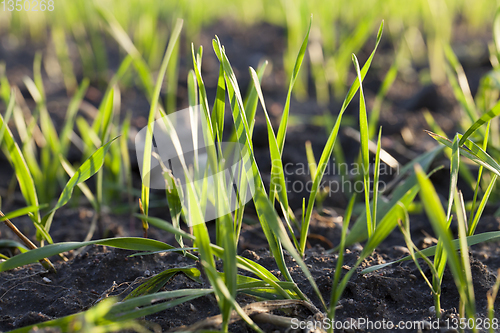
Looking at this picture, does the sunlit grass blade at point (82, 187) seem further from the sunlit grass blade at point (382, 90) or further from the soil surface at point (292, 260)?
the sunlit grass blade at point (382, 90)

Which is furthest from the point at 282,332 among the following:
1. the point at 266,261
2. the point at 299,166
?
the point at 299,166

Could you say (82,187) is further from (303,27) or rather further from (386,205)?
(303,27)

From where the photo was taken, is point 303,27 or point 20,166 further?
point 303,27

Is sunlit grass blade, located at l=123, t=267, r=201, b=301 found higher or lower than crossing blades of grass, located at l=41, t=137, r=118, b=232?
lower

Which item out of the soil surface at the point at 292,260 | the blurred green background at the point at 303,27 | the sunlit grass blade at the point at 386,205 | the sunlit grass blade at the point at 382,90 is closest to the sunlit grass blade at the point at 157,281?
the soil surface at the point at 292,260

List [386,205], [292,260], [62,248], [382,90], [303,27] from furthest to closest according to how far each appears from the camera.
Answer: [303,27] → [382,90] → [386,205] → [292,260] → [62,248]

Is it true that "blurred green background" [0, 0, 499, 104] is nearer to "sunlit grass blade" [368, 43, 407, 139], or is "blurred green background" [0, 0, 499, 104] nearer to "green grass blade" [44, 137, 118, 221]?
"sunlit grass blade" [368, 43, 407, 139]

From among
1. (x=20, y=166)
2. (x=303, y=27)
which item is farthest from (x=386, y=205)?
(x=303, y=27)

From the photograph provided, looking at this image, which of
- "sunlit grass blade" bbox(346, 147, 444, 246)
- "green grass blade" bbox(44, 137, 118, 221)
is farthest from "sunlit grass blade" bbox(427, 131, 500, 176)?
"green grass blade" bbox(44, 137, 118, 221)

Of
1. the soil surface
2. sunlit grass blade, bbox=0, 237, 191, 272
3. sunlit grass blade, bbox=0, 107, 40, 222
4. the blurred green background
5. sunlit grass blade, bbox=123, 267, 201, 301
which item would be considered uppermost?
the blurred green background
